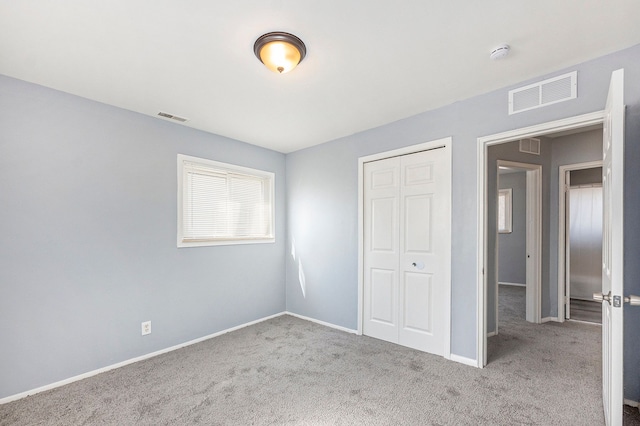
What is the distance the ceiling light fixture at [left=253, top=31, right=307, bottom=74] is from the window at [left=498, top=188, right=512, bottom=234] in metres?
6.79

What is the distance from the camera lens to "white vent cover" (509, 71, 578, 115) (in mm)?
2283

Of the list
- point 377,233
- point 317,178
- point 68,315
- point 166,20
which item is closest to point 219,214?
point 317,178

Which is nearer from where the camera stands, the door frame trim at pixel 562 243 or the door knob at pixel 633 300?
A: the door knob at pixel 633 300

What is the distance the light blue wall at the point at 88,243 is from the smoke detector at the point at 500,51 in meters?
3.07

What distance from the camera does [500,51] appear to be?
6.65 feet

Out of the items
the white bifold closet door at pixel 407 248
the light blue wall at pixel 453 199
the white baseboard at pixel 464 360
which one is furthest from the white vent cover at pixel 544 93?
the white baseboard at pixel 464 360

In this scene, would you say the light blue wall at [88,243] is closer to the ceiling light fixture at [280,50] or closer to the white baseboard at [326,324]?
the white baseboard at [326,324]

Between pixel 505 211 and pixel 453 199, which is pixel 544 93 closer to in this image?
pixel 453 199

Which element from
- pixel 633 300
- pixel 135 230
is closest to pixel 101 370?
pixel 135 230

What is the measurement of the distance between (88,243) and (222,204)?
4.92 feet

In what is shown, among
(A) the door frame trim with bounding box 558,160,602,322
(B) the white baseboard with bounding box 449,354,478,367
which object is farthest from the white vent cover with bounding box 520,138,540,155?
(B) the white baseboard with bounding box 449,354,478,367

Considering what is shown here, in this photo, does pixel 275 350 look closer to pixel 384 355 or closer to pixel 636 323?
pixel 384 355

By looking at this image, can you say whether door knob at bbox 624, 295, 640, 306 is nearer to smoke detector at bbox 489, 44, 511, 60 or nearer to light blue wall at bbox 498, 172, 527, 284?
smoke detector at bbox 489, 44, 511, 60

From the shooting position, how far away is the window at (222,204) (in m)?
3.49
